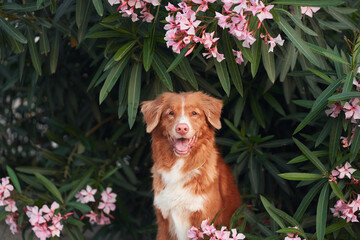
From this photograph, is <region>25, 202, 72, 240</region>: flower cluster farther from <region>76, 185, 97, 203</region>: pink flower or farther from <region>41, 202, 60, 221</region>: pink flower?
<region>76, 185, 97, 203</region>: pink flower

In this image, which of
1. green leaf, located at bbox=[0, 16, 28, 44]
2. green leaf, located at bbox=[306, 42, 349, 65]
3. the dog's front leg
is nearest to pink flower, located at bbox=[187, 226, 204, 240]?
the dog's front leg

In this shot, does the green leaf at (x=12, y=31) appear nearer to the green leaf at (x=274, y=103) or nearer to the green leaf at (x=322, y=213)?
the green leaf at (x=274, y=103)

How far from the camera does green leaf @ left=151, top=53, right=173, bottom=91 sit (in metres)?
2.80

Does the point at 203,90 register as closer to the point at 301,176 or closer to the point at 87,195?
the point at 301,176

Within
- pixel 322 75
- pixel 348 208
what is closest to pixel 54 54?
pixel 322 75

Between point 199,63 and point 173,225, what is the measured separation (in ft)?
3.51

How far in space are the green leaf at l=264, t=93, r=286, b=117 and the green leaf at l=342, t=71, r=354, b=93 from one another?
31.3 inches

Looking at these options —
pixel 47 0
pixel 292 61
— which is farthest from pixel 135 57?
pixel 292 61

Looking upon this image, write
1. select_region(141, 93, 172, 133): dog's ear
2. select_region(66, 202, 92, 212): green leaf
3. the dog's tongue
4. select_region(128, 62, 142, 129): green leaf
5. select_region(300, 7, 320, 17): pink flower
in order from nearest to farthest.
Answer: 1. the dog's tongue
2. select_region(141, 93, 172, 133): dog's ear
3. select_region(300, 7, 320, 17): pink flower
4. select_region(128, 62, 142, 129): green leaf
5. select_region(66, 202, 92, 212): green leaf

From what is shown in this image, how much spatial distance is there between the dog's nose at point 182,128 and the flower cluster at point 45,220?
113cm

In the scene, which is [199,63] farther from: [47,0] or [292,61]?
[47,0]

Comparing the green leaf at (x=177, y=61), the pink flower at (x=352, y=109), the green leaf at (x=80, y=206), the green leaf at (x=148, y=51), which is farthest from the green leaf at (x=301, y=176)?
the green leaf at (x=80, y=206)

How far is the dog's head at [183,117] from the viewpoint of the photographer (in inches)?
93.3

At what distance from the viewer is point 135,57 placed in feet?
9.72
